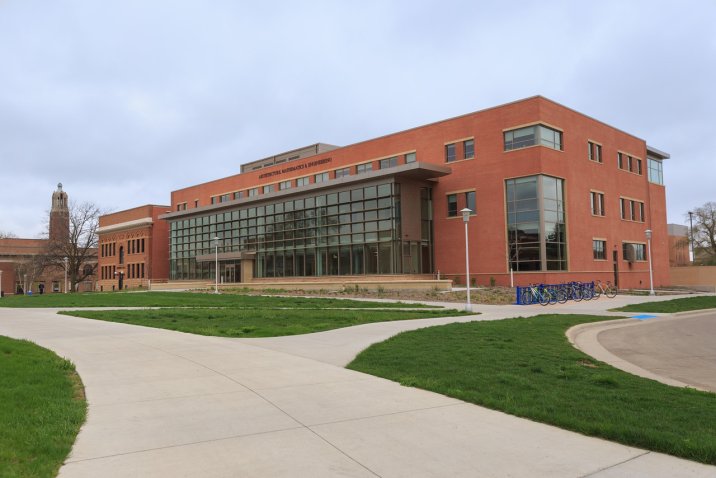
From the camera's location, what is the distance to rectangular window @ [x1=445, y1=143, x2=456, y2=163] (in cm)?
4497

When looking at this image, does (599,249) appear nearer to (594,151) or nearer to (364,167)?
(594,151)

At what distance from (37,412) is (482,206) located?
127ft

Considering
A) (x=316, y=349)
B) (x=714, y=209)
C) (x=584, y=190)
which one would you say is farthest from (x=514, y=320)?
(x=714, y=209)

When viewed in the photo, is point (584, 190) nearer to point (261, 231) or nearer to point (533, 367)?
point (261, 231)

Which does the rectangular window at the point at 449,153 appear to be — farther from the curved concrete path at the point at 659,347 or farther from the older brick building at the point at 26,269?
the older brick building at the point at 26,269

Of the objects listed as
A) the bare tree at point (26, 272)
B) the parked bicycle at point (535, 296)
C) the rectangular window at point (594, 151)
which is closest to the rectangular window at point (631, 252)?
the rectangular window at point (594, 151)

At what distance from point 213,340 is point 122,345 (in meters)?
2.02

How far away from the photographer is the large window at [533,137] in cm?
3962

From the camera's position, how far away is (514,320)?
59.5 feet

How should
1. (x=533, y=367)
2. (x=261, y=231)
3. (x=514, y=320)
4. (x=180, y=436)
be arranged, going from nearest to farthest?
1. (x=180, y=436)
2. (x=533, y=367)
3. (x=514, y=320)
4. (x=261, y=231)

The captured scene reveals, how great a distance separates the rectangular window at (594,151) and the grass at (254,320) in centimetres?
2952

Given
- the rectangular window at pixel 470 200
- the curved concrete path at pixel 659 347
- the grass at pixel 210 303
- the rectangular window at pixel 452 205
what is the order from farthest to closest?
the rectangular window at pixel 452 205 < the rectangular window at pixel 470 200 < the grass at pixel 210 303 < the curved concrete path at pixel 659 347

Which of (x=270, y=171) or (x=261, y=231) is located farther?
(x=270, y=171)

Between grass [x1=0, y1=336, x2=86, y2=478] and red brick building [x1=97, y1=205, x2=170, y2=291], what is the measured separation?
6485 cm
